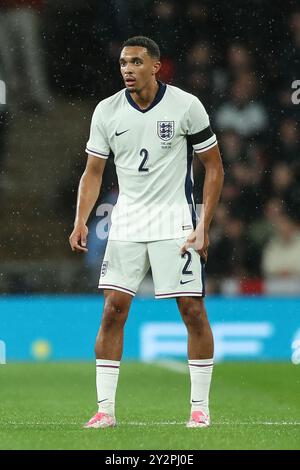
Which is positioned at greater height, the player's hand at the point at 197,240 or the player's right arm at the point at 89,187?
the player's right arm at the point at 89,187

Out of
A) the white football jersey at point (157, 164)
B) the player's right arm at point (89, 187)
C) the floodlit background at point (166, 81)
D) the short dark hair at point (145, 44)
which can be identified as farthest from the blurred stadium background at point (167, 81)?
the short dark hair at point (145, 44)

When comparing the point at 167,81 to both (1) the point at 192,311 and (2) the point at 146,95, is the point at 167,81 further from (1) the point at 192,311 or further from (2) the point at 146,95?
(1) the point at 192,311

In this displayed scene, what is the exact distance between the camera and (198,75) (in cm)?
1321

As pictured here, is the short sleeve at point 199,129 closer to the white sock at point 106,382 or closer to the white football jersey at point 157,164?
the white football jersey at point 157,164

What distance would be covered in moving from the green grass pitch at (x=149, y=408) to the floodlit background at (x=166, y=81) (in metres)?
1.91

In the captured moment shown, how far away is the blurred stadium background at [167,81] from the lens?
12.7 metres

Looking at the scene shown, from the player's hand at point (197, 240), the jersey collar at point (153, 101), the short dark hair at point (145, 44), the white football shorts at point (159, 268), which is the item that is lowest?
the white football shorts at point (159, 268)

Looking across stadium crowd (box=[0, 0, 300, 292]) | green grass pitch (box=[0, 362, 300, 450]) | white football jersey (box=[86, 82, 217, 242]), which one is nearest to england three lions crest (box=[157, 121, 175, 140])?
white football jersey (box=[86, 82, 217, 242])

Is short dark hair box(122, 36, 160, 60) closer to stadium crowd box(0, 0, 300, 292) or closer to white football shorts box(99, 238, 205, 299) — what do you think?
white football shorts box(99, 238, 205, 299)

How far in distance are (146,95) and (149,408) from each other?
6.65 feet

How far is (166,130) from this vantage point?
242 inches

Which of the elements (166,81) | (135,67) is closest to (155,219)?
(135,67)

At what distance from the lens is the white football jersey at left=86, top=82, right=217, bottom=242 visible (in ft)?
20.2

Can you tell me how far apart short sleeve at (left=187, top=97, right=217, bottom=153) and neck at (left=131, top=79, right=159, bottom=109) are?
19 cm
